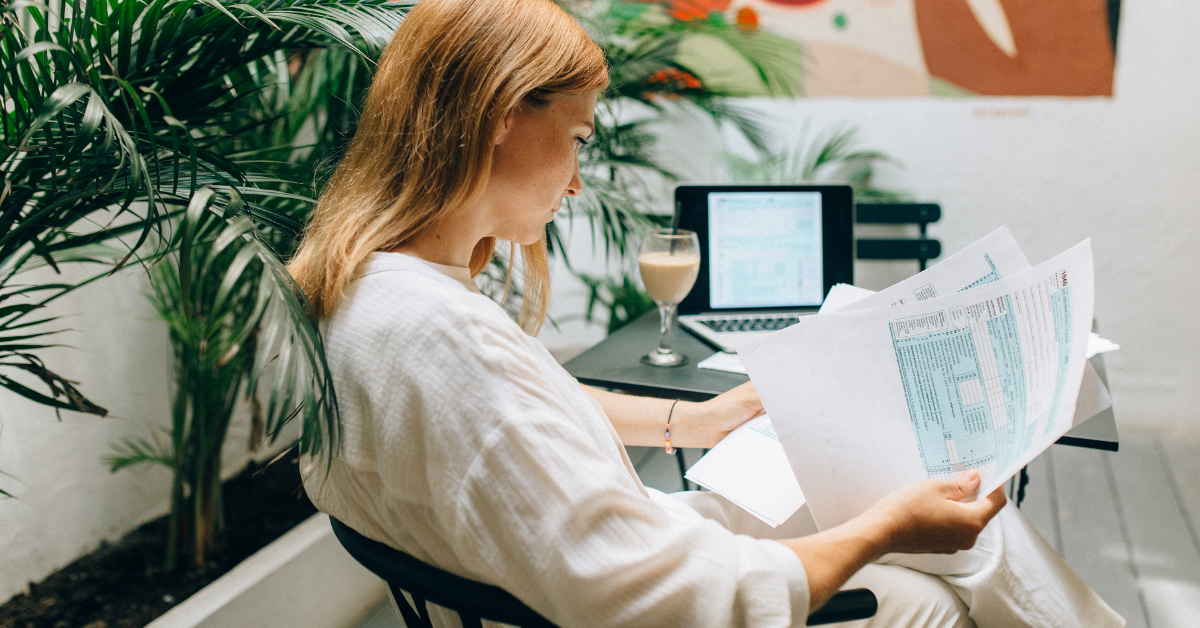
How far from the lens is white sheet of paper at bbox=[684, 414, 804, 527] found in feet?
2.97

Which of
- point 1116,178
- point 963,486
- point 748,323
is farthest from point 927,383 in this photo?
point 1116,178

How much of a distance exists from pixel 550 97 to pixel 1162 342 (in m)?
2.73

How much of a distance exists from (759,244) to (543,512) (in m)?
1.14

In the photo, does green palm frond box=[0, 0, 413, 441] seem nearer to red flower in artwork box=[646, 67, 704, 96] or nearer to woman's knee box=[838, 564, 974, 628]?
woman's knee box=[838, 564, 974, 628]

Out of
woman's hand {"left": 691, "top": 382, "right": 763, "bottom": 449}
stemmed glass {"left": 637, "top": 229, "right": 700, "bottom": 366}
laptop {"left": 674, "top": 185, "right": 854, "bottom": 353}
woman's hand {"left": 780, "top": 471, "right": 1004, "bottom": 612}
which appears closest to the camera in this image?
woman's hand {"left": 780, "top": 471, "right": 1004, "bottom": 612}

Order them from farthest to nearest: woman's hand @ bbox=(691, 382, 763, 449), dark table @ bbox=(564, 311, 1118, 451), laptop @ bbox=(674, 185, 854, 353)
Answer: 1. laptop @ bbox=(674, 185, 854, 353)
2. dark table @ bbox=(564, 311, 1118, 451)
3. woman's hand @ bbox=(691, 382, 763, 449)

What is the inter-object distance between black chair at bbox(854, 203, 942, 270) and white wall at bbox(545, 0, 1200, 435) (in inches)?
17.5

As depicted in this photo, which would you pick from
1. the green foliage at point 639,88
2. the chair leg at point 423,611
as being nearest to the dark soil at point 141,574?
the chair leg at point 423,611

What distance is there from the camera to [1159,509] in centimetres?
216

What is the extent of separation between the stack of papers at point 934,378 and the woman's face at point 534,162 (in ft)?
0.87

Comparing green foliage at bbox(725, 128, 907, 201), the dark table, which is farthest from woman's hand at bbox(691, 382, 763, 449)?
green foliage at bbox(725, 128, 907, 201)

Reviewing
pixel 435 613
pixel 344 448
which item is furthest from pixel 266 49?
pixel 435 613

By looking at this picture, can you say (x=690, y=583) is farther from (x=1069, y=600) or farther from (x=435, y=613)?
(x=1069, y=600)

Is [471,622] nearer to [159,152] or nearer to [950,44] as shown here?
[159,152]
